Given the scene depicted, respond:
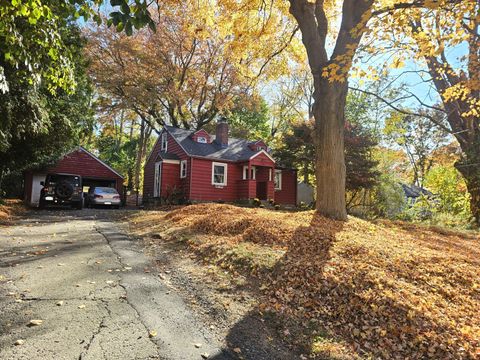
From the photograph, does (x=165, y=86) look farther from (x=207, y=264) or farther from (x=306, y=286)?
(x=306, y=286)

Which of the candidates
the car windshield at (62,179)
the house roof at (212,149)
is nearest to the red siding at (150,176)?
the house roof at (212,149)

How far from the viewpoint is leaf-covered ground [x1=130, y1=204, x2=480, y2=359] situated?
3.95 meters

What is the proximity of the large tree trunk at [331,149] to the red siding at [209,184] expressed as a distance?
12.7 metres

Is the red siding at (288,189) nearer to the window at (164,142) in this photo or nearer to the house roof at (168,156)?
the house roof at (168,156)

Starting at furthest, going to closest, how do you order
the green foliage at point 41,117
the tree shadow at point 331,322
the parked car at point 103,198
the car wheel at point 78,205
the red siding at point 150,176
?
the red siding at point 150,176 → the parked car at point 103,198 → the car wheel at point 78,205 → the green foliage at point 41,117 → the tree shadow at point 331,322

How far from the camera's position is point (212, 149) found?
23.7 metres

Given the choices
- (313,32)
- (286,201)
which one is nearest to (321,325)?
(313,32)

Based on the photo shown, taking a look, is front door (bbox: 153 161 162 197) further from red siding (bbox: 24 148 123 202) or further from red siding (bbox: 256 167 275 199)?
red siding (bbox: 256 167 275 199)

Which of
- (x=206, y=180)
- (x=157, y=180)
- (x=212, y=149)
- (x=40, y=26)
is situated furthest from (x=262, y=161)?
(x=40, y=26)

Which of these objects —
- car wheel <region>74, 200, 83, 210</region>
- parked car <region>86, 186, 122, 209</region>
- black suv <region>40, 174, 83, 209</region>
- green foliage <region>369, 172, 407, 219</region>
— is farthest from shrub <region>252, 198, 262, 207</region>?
black suv <region>40, 174, 83, 209</region>

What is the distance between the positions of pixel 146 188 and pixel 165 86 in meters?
8.71

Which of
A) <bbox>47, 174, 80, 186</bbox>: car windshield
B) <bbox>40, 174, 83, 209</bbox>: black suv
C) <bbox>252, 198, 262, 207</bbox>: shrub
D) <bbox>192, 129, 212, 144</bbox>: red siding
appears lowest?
<bbox>252, 198, 262, 207</bbox>: shrub

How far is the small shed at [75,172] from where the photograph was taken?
71.6ft

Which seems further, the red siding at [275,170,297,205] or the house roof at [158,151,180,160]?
the red siding at [275,170,297,205]
